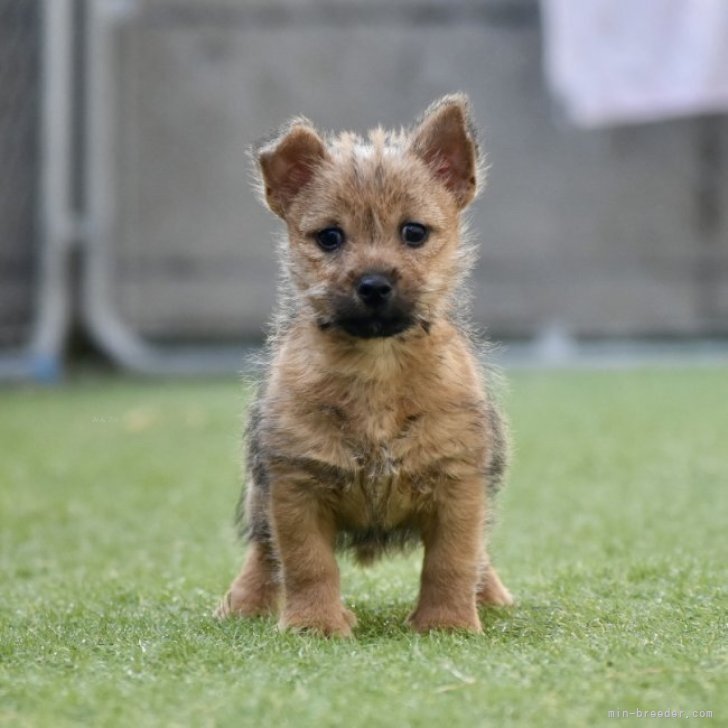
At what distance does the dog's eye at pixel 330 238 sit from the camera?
279cm

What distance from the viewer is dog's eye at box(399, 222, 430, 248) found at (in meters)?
2.79

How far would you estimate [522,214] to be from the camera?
977 centimetres

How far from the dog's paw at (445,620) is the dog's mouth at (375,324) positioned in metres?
0.54

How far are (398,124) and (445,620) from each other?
7109mm

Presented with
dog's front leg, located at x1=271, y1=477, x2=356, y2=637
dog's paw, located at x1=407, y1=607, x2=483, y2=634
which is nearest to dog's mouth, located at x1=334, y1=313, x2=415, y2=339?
dog's front leg, located at x1=271, y1=477, x2=356, y2=637

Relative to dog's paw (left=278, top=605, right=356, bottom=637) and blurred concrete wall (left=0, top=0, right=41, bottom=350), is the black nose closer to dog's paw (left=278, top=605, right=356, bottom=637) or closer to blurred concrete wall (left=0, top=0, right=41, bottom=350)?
dog's paw (left=278, top=605, right=356, bottom=637)

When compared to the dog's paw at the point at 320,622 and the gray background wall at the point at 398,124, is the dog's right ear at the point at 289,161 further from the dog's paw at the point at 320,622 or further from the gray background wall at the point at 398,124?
the gray background wall at the point at 398,124

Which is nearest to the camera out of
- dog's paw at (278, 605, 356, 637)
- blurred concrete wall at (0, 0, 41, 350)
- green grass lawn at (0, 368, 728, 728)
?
green grass lawn at (0, 368, 728, 728)

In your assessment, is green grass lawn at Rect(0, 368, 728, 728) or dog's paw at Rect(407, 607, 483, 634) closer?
green grass lawn at Rect(0, 368, 728, 728)

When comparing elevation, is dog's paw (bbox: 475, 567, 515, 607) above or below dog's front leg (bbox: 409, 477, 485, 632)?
below

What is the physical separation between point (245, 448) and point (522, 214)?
6.89 metres

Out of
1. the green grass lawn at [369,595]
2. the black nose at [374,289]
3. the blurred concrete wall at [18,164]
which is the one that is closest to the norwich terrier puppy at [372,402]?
the black nose at [374,289]

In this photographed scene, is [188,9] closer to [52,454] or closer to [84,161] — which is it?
[84,161]

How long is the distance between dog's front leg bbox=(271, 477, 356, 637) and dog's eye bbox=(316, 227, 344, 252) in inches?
19.0
